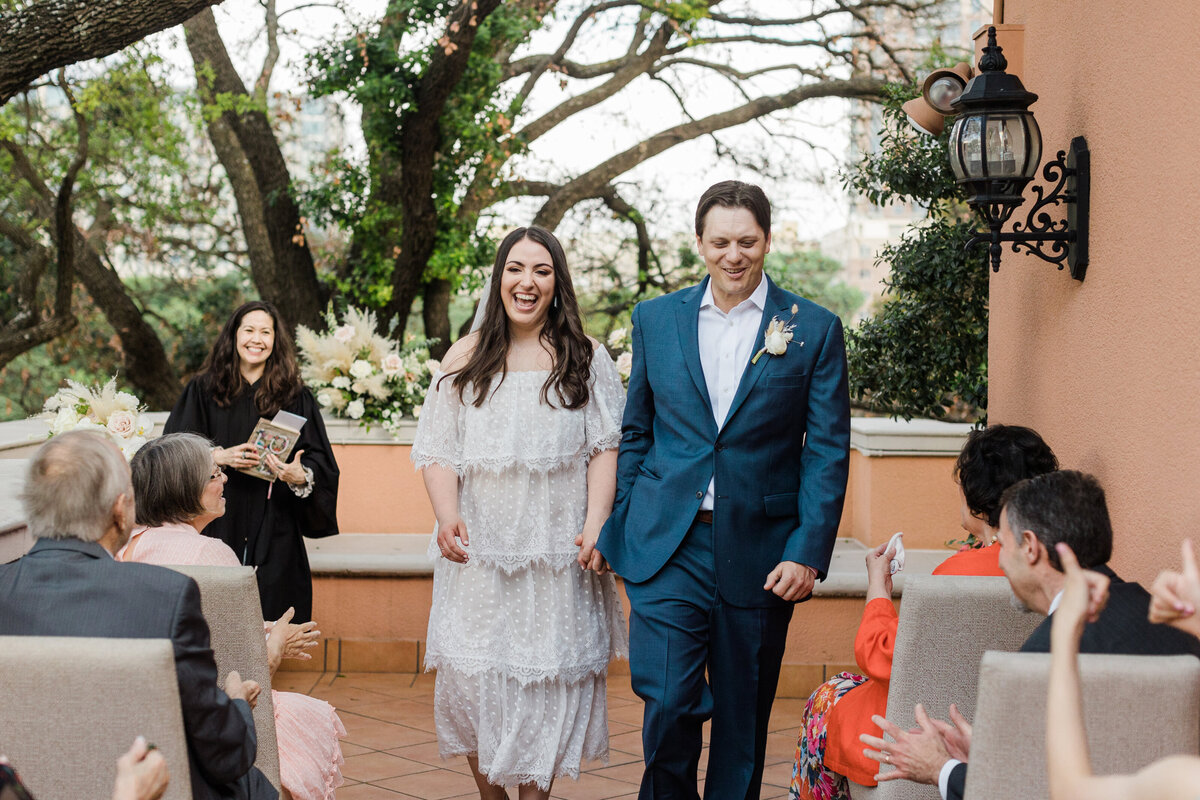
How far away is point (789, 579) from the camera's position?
9.77 ft

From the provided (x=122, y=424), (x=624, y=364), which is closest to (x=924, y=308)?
(x=624, y=364)

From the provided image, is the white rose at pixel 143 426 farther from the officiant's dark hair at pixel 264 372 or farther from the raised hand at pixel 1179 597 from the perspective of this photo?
the raised hand at pixel 1179 597

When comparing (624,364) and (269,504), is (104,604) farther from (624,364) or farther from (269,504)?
(624,364)

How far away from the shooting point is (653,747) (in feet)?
10.0

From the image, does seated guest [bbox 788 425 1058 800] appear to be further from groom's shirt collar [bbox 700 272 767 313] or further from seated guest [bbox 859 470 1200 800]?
groom's shirt collar [bbox 700 272 767 313]

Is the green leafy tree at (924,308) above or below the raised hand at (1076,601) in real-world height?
above

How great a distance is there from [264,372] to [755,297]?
6.88 ft

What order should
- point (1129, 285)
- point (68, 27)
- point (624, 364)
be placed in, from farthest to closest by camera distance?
point (624, 364), point (68, 27), point (1129, 285)

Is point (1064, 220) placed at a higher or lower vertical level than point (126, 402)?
higher

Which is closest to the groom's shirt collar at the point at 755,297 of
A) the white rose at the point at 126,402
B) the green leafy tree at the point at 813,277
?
the white rose at the point at 126,402

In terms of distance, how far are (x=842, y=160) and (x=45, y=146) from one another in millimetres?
7670

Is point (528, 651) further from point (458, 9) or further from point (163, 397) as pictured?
point (163, 397)

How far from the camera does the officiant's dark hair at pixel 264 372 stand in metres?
4.32

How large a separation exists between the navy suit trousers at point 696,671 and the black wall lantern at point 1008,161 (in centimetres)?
114
